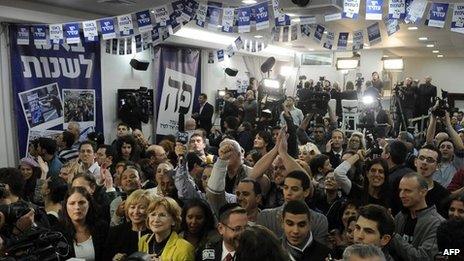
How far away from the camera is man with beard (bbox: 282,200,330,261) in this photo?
281cm

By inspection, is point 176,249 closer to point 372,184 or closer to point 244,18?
point 372,184

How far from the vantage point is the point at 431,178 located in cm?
409

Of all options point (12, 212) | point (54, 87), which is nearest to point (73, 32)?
point (54, 87)

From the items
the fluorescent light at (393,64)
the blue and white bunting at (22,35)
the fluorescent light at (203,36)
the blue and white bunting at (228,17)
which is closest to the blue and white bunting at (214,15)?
the blue and white bunting at (228,17)

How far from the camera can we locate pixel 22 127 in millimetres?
8336

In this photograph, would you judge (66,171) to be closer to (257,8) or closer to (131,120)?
(257,8)

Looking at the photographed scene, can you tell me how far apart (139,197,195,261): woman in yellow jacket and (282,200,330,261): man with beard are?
24.8 inches

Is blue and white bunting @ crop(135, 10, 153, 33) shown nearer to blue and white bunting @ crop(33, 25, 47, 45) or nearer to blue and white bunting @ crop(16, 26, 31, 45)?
blue and white bunting @ crop(33, 25, 47, 45)

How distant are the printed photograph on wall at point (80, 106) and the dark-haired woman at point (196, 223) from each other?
21.5 feet

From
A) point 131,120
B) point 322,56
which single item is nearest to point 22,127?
point 131,120

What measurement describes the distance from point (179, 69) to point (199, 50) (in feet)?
3.48

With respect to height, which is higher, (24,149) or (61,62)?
(61,62)

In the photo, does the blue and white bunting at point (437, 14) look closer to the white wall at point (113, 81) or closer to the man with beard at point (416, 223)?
the man with beard at point (416, 223)

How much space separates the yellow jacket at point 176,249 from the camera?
2926 mm
